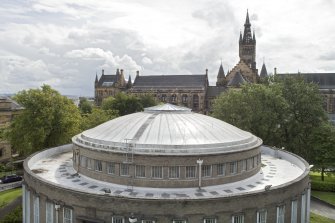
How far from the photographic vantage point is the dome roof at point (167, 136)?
31.5 m

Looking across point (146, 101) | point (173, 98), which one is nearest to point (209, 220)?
point (146, 101)

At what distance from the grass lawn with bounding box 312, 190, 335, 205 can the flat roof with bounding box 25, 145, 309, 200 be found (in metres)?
12.1

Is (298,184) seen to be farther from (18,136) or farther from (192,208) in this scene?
(18,136)

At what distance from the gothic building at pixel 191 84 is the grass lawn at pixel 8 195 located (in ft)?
292

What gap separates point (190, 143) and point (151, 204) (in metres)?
7.91

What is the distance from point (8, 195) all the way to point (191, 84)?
10336 centimetres

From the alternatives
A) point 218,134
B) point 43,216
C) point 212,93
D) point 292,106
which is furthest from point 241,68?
point 43,216

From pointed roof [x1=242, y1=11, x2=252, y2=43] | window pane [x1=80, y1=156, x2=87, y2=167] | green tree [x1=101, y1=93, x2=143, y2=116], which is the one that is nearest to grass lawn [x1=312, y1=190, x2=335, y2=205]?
window pane [x1=80, y1=156, x2=87, y2=167]

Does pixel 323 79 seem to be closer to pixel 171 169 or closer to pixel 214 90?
pixel 214 90

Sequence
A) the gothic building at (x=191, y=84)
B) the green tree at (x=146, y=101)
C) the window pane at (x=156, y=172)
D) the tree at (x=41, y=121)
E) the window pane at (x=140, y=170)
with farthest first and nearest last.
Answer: the gothic building at (x=191, y=84) < the green tree at (x=146, y=101) < the tree at (x=41, y=121) < the window pane at (x=140, y=170) < the window pane at (x=156, y=172)

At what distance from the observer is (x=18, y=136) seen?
5959 cm

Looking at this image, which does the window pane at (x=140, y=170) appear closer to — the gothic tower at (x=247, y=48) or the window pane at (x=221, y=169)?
the window pane at (x=221, y=169)

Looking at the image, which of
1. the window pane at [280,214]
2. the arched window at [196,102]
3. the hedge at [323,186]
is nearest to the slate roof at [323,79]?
the arched window at [196,102]

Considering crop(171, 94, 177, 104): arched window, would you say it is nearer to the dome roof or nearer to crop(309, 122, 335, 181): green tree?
crop(309, 122, 335, 181): green tree
